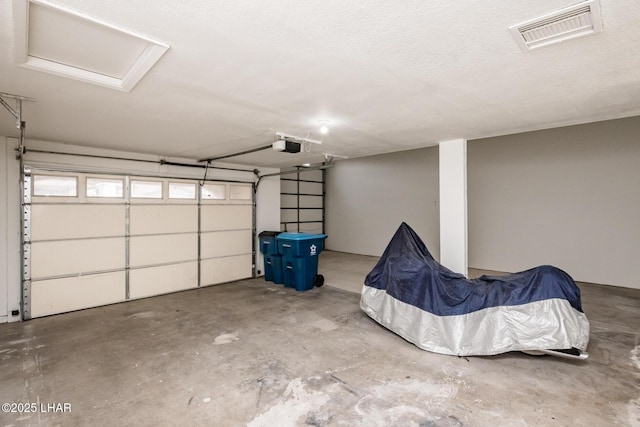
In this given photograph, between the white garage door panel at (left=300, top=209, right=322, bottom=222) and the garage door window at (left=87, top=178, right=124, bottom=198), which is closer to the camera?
the garage door window at (left=87, top=178, right=124, bottom=198)

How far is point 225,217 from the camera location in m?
6.19

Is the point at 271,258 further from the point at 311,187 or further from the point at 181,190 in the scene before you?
the point at 311,187

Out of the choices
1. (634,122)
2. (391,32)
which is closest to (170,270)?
(391,32)

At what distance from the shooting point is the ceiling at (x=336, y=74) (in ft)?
4.82

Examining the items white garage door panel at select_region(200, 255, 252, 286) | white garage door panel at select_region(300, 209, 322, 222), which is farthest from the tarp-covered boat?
white garage door panel at select_region(300, 209, 322, 222)

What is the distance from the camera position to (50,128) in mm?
3568

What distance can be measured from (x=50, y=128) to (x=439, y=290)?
4.80 meters

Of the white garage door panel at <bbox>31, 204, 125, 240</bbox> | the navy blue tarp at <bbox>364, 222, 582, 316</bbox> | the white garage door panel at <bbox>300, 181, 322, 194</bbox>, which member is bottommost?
the navy blue tarp at <bbox>364, 222, 582, 316</bbox>

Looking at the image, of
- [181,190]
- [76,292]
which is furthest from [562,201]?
[76,292]

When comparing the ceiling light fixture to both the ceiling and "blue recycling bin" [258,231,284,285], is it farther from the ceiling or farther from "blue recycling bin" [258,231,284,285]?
"blue recycling bin" [258,231,284,285]

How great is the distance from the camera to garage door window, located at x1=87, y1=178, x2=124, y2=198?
462 cm

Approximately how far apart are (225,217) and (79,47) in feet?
14.8

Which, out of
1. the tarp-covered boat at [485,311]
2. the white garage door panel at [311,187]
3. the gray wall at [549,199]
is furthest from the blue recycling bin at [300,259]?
the white garage door panel at [311,187]

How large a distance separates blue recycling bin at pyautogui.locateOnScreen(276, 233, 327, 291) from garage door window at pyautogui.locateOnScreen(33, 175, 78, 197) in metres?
3.24
